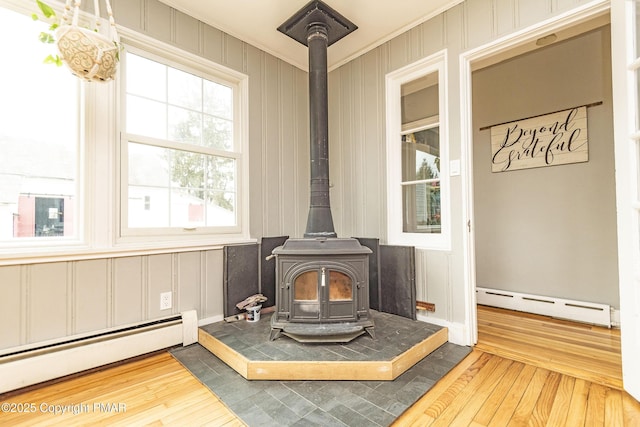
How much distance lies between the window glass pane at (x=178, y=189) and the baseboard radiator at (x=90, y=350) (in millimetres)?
724

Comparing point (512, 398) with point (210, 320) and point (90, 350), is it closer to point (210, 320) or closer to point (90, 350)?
point (210, 320)

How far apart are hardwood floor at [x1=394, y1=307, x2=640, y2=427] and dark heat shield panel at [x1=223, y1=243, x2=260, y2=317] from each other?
5.23 ft

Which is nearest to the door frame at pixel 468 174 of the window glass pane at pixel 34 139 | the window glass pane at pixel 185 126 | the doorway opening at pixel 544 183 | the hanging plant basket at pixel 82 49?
the doorway opening at pixel 544 183

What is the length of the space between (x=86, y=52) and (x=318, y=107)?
4.74 feet

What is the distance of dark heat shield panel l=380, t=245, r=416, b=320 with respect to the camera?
2469 millimetres

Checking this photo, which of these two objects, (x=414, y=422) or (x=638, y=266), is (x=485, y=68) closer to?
(x=638, y=266)

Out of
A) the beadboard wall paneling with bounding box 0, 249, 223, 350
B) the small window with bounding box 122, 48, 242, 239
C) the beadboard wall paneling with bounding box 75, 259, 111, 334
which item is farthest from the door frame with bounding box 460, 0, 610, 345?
the beadboard wall paneling with bounding box 75, 259, 111, 334

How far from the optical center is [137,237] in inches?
83.1

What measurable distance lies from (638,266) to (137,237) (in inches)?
116

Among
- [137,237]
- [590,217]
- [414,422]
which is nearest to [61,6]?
[137,237]

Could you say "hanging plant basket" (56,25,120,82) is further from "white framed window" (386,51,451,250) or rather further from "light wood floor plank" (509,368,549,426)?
"light wood floor plank" (509,368,549,426)

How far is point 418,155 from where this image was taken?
8.57 feet

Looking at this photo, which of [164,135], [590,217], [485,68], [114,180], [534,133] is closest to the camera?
[114,180]

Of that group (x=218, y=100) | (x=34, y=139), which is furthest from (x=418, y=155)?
(x=34, y=139)
